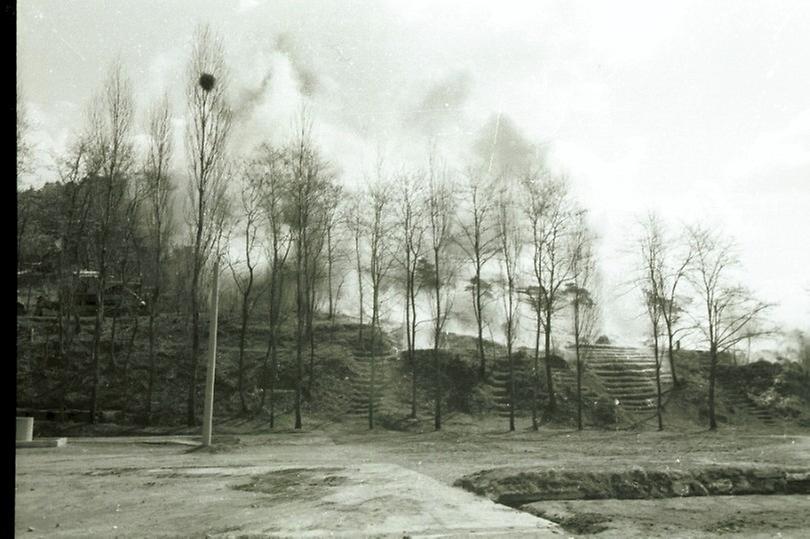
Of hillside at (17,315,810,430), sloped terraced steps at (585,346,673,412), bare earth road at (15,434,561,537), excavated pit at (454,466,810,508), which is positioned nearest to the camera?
bare earth road at (15,434,561,537)

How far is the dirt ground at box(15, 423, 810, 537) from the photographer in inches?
308

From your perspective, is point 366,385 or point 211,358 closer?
point 211,358

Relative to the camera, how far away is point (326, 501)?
9383 mm

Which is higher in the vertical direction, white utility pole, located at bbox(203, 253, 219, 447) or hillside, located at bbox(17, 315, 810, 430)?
white utility pole, located at bbox(203, 253, 219, 447)

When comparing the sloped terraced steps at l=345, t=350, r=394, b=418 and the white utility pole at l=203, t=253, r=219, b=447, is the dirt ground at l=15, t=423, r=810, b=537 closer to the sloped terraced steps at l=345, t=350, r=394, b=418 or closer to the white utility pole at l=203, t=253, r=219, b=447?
the white utility pole at l=203, t=253, r=219, b=447

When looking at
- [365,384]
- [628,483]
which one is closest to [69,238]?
[365,384]

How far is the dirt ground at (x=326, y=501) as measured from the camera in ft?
25.7

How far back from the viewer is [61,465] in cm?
1361

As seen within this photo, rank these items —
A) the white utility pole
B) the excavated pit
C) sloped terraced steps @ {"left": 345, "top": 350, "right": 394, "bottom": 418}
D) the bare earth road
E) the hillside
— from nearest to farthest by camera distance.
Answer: the bare earth road → the excavated pit → the white utility pole → the hillside → sloped terraced steps @ {"left": 345, "top": 350, "right": 394, "bottom": 418}

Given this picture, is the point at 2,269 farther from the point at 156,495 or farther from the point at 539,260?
the point at 539,260

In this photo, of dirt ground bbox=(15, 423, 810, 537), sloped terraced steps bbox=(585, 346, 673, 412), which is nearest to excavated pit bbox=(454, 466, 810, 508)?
dirt ground bbox=(15, 423, 810, 537)

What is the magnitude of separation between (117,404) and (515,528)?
2474 centimetres

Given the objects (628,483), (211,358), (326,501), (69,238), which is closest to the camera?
(326,501)

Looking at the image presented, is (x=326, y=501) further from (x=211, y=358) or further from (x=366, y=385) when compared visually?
(x=366, y=385)
